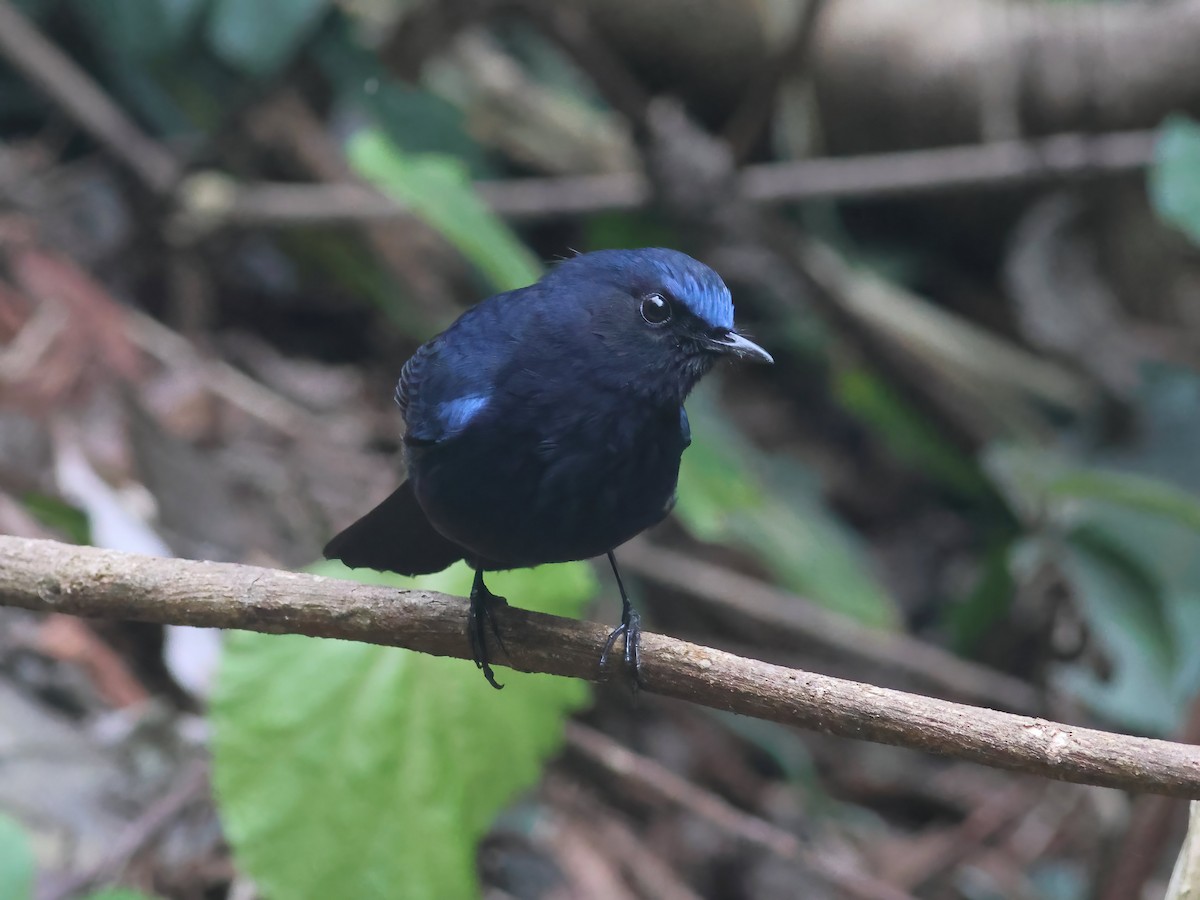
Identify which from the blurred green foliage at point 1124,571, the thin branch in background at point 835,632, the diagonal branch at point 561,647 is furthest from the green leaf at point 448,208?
the blurred green foliage at point 1124,571

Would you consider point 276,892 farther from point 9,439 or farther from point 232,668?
point 9,439

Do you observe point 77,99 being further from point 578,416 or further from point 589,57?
point 578,416

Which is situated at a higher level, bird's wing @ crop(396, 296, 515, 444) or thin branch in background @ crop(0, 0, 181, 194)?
thin branch in background @ crop(0, 0, 181, 194)

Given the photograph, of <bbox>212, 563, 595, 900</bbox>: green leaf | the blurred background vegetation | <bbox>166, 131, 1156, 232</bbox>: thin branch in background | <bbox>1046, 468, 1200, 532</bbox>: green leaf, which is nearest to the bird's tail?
<bbox>212, 563, 595, 900</bbox>: green leaf

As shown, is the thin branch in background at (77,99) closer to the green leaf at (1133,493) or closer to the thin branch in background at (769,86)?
the thin branch in background at (769,86)

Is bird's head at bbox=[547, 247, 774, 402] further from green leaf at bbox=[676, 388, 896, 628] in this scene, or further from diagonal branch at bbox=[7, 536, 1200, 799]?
green leaf at bbox=[676, 388, 896, 628]

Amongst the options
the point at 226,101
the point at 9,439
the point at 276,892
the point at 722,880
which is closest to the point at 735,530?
the point at 722,880

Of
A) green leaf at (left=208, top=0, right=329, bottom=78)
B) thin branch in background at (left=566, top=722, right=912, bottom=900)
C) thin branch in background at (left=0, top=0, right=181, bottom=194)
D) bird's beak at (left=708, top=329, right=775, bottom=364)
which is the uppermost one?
green leaf at (left=208, top=0, right=329, bottom=78)
